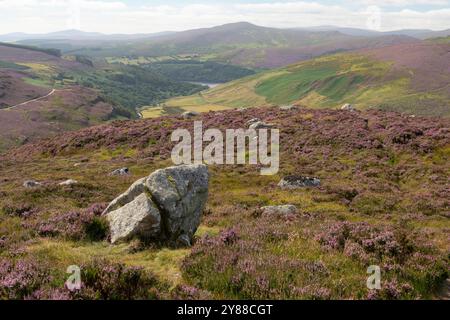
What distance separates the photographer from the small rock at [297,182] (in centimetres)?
3198

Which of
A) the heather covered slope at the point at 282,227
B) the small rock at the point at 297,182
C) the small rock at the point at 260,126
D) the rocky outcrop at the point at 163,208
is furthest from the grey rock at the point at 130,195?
the small rock at the point at 260,126

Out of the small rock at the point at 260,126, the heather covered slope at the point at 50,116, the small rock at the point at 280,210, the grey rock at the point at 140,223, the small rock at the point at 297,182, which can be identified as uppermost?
the grey rock at the point at 140,223

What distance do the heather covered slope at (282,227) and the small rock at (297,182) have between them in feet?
2.85

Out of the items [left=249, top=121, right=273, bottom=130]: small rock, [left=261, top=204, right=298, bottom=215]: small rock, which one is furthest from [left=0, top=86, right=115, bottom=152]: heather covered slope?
[left=261, top=204, right=298, bottom=215]: small rock

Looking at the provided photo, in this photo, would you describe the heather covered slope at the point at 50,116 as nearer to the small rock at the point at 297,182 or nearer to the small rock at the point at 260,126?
the small rock at the point at 260,126

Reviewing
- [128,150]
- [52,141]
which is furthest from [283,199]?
[52,141]

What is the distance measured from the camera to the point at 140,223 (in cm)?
1296

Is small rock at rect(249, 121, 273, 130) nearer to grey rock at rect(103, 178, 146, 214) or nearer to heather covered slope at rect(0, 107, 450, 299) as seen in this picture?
heather covered slope at rect(0, 107, 450, 299)

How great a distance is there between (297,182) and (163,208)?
2057 cm

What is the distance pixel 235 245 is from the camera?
11.2 meters

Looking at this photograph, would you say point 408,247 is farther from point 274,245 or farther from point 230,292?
point 230,292

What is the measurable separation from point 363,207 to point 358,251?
53.2ft

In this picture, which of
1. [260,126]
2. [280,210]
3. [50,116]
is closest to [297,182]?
[280,210]

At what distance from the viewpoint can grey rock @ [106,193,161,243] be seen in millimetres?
12914
